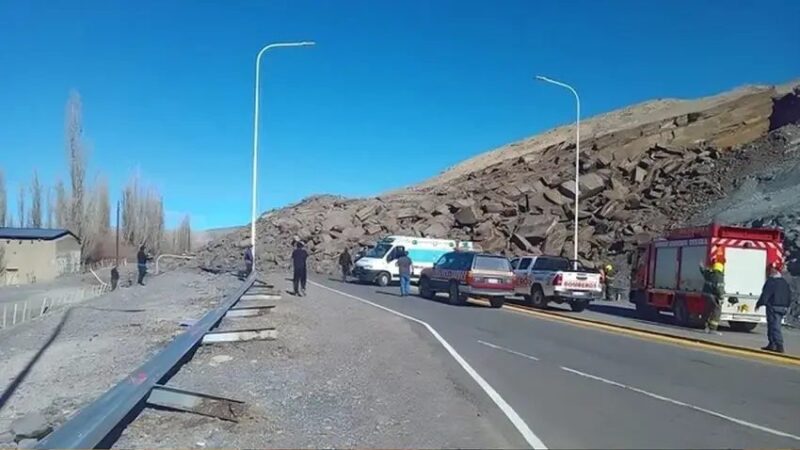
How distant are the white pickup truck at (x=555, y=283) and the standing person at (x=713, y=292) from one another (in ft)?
18.5

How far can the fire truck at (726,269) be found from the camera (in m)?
21.8

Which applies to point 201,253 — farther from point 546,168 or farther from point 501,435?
point 501,435

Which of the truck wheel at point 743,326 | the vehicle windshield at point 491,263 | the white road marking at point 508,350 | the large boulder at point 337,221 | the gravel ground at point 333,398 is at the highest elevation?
the large boulder at point 337,221

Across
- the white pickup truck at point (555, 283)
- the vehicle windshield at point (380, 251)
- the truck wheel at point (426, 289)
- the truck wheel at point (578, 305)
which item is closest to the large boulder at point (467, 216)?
the vehicle windshield at point (380, 251)

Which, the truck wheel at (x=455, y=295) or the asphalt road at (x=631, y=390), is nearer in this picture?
the asphalt road at (x=631, y=390)

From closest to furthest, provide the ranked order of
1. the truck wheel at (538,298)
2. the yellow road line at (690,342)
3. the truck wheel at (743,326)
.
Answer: the yellow road line at (690,342) < the truck wheel at (743,326) < the truck wheel at (538,298)

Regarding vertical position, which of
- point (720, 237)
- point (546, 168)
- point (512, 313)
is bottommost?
point (512, 313)

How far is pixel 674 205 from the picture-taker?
44.5 metres

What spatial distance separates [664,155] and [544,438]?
164 ft

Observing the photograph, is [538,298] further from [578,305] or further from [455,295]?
[455,295]

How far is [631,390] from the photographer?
1000cm

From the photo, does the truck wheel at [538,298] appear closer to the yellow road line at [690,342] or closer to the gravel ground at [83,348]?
the yellow road line at [690,342]

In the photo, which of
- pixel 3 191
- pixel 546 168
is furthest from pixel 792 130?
pixel 3 191

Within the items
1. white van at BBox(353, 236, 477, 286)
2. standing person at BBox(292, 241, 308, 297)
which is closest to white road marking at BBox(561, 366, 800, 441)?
standing person at BBox(292, 241, 308, 297)
